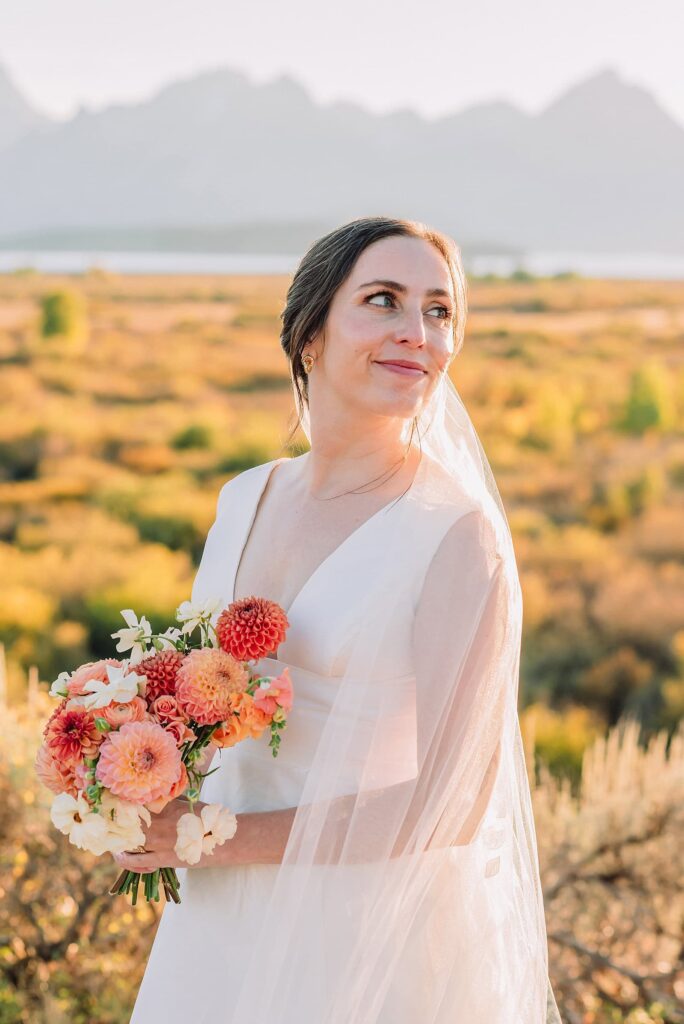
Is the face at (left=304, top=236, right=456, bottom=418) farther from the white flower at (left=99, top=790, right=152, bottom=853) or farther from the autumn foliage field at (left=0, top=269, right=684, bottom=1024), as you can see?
the white flower at (left=99, top=790, right=152, bottom=853)

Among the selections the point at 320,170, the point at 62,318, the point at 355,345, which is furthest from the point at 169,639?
the point at 320,170

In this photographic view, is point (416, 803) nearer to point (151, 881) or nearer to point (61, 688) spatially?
point (151, 881)

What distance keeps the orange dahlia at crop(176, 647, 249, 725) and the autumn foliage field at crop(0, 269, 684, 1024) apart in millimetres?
954

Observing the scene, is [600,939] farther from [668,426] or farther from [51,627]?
[668,426]

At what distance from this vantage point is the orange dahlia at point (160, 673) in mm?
1567

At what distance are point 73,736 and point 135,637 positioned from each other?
0.73ft

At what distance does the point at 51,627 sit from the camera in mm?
9828

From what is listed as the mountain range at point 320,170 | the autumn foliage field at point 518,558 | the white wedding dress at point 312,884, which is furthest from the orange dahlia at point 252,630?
the mountain range at point 320,170

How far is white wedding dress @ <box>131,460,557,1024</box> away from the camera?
1615 mm

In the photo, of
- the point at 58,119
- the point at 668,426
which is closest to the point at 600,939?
the point at 668,426

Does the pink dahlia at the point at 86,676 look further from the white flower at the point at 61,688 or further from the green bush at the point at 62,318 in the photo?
the green bush at the point at 62,318

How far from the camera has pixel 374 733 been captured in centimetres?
164

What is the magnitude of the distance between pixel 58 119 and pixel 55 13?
5758cm

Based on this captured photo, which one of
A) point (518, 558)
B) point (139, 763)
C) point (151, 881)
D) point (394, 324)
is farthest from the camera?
point (518, 558)
